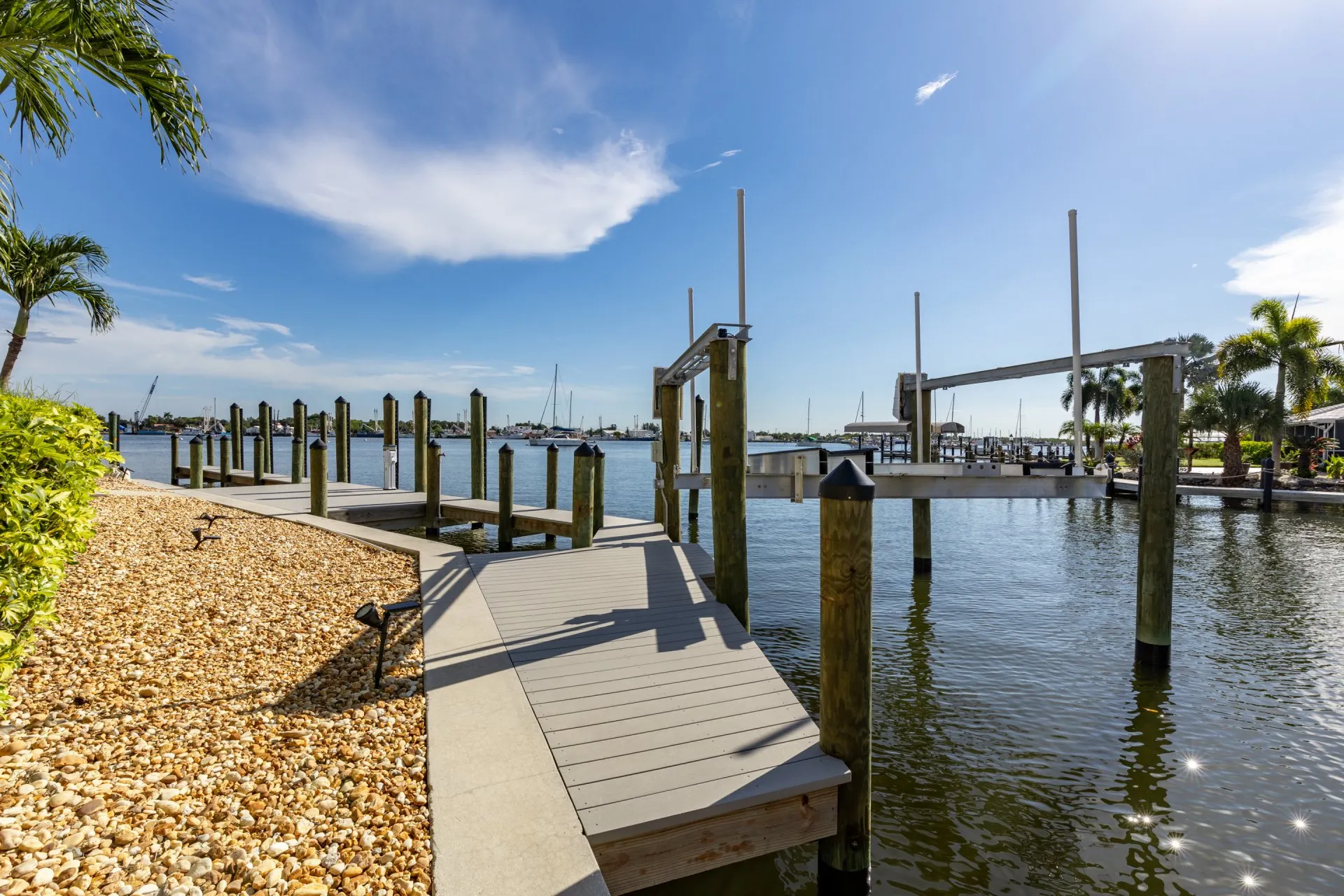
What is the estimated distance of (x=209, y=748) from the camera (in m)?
3.31

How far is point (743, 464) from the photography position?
22.0 feet

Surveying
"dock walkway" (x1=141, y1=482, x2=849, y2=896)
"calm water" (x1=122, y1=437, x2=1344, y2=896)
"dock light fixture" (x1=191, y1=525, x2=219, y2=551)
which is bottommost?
"calm water" (x1=122, y1=437, x2=1344, y2=896)

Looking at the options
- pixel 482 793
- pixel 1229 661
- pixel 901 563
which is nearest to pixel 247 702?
pixel 482 793

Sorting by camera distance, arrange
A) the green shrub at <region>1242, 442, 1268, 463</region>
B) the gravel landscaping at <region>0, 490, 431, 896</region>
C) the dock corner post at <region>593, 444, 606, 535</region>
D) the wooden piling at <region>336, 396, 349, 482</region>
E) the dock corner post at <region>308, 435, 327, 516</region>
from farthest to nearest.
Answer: the green shrub at <region>1242, 442, 1268, 463</region>
the wooden piling at <region>336, 396, 349, 482</region>
the dock corner post at <region>308, 435, 327, 516</region>
the dock corner post at <region>593, 444, 606, 535</region>
the gravel landscaping at <region>0, 490, 431, 896</region>

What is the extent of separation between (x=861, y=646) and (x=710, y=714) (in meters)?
1.18

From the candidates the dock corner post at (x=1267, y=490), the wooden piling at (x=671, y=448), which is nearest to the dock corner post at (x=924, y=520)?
the wooden piling at (x=671, y=448)

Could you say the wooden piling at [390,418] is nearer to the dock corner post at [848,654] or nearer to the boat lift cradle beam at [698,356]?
the boat lift cradle beam at [698,356]

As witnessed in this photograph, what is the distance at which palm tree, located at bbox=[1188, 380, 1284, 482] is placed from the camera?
89.7ft

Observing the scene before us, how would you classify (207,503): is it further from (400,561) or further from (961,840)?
(961,840)

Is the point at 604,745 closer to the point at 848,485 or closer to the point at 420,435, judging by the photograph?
the point at 848,485

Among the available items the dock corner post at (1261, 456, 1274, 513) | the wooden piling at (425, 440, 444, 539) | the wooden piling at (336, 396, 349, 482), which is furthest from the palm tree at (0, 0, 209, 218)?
the dock corner post at (1261, 456, 1274, 513)

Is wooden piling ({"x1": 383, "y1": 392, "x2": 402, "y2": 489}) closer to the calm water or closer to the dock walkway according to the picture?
the calm water

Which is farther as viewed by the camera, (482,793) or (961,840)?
(961,840)

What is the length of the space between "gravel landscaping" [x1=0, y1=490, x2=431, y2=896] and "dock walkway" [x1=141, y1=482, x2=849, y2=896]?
0.26 meters
